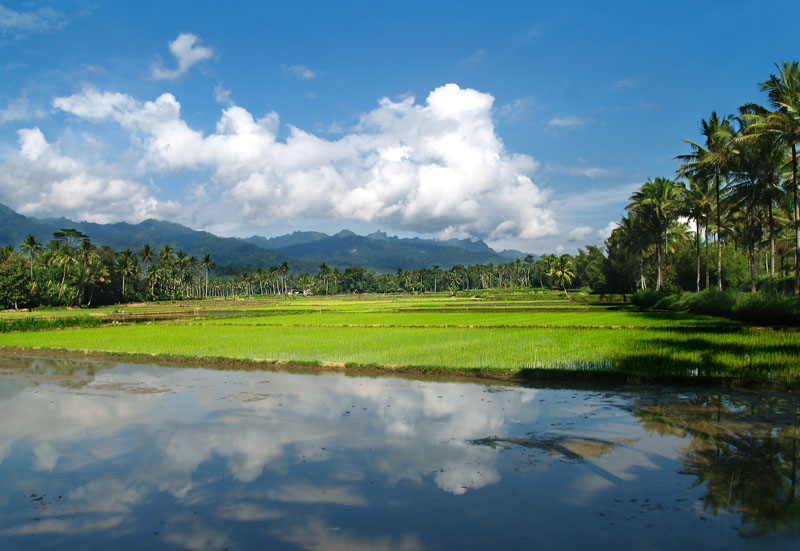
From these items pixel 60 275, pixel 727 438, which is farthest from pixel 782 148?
pixel 60 275

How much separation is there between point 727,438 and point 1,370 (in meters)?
23.4

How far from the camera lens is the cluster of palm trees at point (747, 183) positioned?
88.1 ft

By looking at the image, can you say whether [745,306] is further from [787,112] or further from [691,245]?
[691,245]

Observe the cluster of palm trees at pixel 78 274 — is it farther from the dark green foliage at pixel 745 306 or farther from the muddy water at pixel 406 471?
the dark green foliage at pixel 745 306

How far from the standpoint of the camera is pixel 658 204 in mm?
51562

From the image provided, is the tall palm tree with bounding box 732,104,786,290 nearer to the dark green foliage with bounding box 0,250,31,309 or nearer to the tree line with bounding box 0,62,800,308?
the tree line with bounding box 0,62,800,308

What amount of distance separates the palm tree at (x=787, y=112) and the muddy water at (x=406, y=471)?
818 inches

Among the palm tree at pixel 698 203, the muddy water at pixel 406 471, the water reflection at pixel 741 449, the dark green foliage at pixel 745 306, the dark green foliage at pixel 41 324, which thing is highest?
the palm tree at pixel 698 203

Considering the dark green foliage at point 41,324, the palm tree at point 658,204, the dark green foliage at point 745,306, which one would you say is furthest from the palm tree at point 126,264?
the dark green foliage at point 745,306

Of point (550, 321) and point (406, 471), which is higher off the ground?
point (550, 321)

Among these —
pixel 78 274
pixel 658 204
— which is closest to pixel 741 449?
pixel 658 204

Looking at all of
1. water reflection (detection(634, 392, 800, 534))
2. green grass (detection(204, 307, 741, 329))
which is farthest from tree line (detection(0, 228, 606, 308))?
water reflection (detection(634, 392, 800, 534))

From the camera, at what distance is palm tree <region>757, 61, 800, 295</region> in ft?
82.9

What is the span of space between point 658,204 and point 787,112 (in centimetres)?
2663
